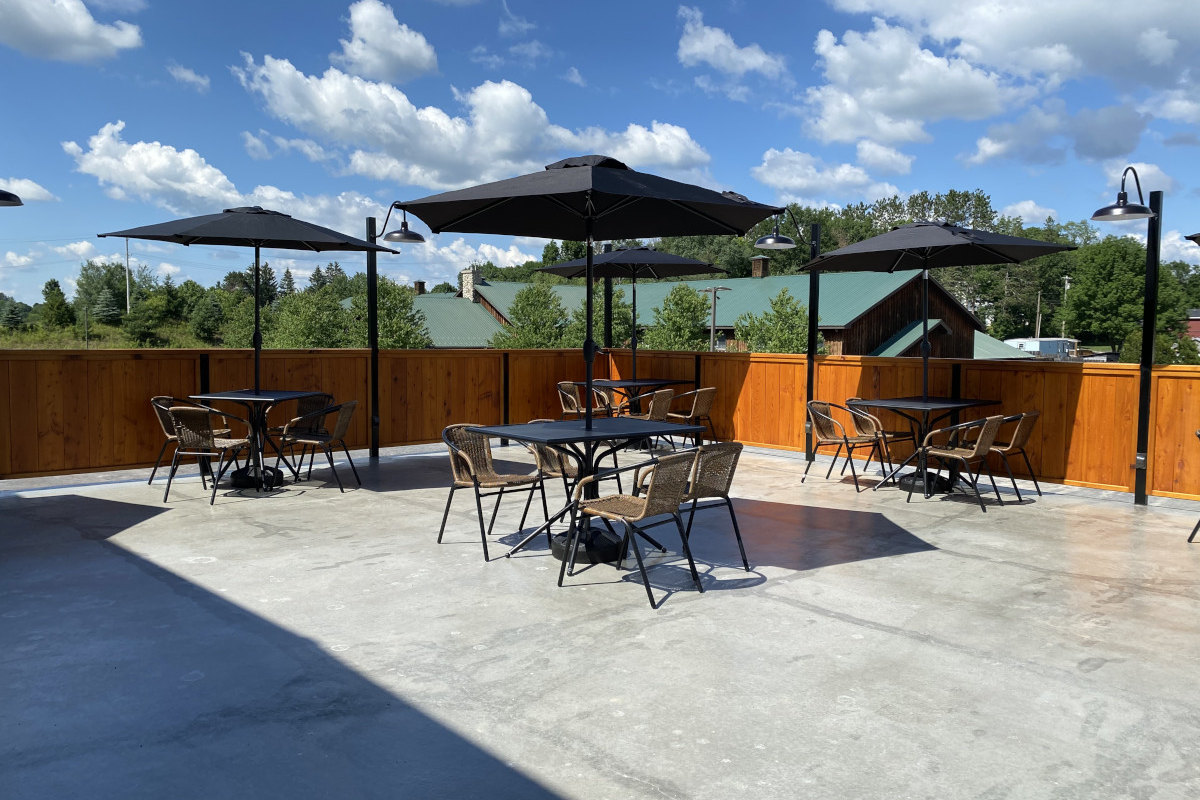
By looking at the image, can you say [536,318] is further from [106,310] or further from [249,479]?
[106,310]

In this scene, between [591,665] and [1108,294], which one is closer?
[591,665]

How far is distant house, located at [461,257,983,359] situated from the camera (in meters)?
38.5

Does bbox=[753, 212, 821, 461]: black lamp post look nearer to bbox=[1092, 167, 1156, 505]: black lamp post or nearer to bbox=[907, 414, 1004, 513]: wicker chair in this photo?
bbox=[907, 414, 1004, 513]: wicker chair

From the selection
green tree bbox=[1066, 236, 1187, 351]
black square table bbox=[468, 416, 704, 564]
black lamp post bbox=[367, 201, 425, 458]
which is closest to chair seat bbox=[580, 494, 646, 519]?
black square table bbox=[468, 416, 704, 564]

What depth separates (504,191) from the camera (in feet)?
18.5

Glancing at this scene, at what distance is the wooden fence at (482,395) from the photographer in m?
8.32

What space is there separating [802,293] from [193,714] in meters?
40.2

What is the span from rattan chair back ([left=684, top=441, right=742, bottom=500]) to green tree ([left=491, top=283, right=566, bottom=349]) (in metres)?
42.3

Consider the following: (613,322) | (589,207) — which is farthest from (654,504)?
(613,322)

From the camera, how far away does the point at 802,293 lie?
4150 centimetres

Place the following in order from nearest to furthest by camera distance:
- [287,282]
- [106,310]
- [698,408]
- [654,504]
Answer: [654,504] → [698,408] → [106,310] → [287,282]

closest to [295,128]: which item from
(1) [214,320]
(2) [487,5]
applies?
(1) [214,320]

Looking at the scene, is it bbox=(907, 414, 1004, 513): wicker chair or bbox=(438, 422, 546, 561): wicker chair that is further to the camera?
bbox=(907, 414, 1004, 513): wicker chair

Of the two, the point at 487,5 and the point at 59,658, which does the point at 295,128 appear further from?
the point at 59,658
